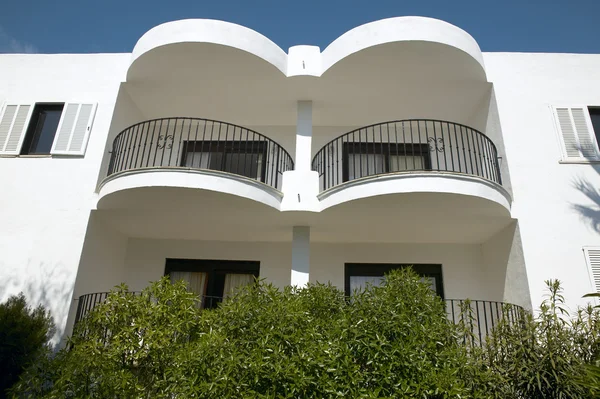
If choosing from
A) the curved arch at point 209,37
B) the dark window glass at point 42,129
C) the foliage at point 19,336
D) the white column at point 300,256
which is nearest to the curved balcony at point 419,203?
the white column at point 300,256

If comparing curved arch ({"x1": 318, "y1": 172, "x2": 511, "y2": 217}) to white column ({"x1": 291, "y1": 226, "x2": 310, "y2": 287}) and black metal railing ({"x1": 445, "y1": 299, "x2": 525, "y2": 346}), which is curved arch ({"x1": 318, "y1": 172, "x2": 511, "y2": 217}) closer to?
white column ({"x1": 291, "y1": 226, "x2": 310, "y2": 287})

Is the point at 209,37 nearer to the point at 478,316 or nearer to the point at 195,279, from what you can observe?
the point at 195,279

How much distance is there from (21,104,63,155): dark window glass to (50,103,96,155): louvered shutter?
44 cm

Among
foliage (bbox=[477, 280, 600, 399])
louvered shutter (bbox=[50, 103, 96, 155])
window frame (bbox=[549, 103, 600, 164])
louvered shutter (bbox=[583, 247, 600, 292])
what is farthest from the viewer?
louvered shutter (bbox=[50, 103, 96, 155])

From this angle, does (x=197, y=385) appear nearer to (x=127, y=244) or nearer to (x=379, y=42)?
(x=127, y=244)

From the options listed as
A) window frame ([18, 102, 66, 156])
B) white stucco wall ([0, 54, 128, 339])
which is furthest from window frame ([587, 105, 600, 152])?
window frame ([18, 102, 66, 156])

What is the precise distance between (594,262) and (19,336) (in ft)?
34.9

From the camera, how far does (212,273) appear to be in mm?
9875

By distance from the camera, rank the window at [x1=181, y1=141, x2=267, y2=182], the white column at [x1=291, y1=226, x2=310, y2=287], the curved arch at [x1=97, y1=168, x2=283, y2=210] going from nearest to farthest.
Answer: the curved arch at [x1=97, y1=168, x2=283, y2=210] < the white column at [x1=291, y1=226, x2=310, y2=287] < the window at [x1=181, y1=141, x2=267, y2=182]

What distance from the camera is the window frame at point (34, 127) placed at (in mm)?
9203

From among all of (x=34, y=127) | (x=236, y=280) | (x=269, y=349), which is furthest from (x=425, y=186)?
(x=34, y=127)

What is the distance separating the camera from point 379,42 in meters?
8.29

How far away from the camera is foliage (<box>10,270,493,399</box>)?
16.5 feet

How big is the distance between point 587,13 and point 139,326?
10815mm
